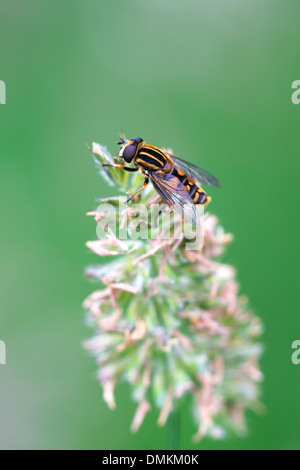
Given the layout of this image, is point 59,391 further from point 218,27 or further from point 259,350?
point 218,27

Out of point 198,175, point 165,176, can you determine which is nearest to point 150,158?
point 165,176

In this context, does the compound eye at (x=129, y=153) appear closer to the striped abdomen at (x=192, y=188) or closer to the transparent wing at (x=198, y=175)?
the striped abdomen at (x=192, y=188)

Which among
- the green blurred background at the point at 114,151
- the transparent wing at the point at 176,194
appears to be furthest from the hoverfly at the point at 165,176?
the green blurred background at the point at 114,151

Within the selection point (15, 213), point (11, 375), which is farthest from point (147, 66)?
point (11, 375)

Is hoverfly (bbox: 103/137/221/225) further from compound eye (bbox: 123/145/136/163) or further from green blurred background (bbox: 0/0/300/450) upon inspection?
green blurred background (bbox: 0/0/300/450)

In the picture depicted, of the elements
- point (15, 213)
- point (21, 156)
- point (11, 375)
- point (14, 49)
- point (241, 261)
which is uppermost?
point (14, 49)

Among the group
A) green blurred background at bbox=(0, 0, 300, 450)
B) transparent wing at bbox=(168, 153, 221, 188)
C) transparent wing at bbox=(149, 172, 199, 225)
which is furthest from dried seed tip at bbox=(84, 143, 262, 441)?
green blurred background at bbox=(0, 0, 300, 450)
